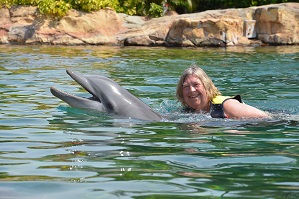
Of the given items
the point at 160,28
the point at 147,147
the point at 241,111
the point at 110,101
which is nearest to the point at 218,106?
the point at 241,111

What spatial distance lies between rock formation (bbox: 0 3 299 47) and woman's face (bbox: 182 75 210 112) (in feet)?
44.4

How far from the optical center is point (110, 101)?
21.7ft

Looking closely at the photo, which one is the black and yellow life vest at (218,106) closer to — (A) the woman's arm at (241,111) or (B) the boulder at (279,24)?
(A) the woman's arm at (241,111)

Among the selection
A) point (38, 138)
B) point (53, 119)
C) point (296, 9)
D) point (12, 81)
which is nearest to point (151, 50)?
point (296, 9)

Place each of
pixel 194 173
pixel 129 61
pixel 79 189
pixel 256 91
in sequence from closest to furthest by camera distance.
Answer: pixel 79 189
pixel 194 173
pixel 256 91
pixel 129 61

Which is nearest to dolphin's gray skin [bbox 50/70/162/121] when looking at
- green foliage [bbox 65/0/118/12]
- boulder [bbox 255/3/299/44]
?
boulder [bbox 255/3/299/44]

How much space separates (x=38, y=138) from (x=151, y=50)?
43.0 feet

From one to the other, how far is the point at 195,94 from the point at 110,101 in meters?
0.83

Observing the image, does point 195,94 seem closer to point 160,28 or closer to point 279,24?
point 279,24

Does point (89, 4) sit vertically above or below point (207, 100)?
above

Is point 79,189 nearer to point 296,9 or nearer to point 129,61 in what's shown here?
point 129,61

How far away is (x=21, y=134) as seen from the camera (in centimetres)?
582

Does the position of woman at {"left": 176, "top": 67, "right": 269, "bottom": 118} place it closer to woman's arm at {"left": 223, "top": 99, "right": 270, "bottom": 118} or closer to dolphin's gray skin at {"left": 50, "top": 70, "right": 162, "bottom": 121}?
woman's arm at {"left": 223, "top": 99, "right": 270, "bottom": 118}

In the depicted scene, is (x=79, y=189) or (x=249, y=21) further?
(x=249, y=21)
